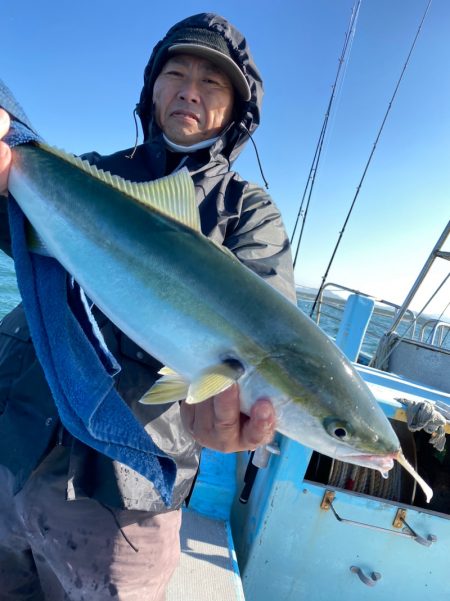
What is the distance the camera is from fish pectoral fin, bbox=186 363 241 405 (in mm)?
1521

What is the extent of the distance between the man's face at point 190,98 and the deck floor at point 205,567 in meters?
3.29

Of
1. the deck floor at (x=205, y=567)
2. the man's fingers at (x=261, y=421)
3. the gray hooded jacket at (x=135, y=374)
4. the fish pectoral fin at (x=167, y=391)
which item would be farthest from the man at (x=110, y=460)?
the deck floor at (x=205, y=567)

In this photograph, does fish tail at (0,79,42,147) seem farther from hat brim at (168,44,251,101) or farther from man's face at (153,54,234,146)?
hat brim at (168,44,251,101)

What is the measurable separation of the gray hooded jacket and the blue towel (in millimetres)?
317

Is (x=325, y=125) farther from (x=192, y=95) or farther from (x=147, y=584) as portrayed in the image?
(x=147, y=584)

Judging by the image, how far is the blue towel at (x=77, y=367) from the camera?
5.91ft

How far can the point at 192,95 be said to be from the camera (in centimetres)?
266

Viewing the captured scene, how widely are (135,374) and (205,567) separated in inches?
88.0

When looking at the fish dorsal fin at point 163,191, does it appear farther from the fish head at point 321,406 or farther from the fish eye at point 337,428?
the fish eye at point 337,428

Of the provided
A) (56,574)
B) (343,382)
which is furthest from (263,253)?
(56,574)

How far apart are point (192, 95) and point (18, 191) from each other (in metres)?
1.35

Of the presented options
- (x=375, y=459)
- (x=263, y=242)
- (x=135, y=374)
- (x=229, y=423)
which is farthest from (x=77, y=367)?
(x=375, y=459)

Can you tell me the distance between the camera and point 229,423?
69.4 inches

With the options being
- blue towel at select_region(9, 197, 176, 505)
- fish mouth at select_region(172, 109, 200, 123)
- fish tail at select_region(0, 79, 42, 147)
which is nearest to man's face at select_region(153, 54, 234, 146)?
fish mouth at select_region(172, 109, 200, 123)
